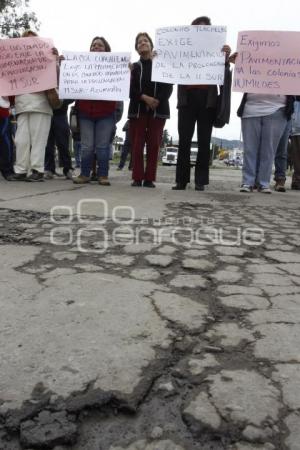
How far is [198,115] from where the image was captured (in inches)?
199

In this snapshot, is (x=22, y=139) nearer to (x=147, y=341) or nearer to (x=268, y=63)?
(x=268, y=63)

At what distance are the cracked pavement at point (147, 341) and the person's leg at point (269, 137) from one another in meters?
2.77

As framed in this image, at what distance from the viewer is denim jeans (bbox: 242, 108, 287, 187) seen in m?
5.14

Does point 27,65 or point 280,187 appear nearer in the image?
→ point 27,65

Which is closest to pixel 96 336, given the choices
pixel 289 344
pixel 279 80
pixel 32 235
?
pixel 289 344

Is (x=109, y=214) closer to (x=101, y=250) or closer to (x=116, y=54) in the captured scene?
(x=101, y=250)

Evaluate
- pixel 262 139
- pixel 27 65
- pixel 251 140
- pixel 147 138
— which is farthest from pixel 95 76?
pixel 262 139

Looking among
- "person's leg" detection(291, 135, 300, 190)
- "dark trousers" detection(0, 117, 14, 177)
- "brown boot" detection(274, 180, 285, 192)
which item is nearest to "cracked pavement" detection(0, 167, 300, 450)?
"dark trousers" detection(0, 117, 14, 177)

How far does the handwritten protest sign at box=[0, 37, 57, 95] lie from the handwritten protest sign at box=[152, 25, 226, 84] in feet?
4.07

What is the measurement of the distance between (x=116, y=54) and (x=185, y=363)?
4726 millimetres

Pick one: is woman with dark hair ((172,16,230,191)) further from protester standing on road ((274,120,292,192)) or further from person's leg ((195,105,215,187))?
protester standing on road ((274,120,292,192))

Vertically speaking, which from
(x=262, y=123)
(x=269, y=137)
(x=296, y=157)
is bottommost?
(x=296, y=157)

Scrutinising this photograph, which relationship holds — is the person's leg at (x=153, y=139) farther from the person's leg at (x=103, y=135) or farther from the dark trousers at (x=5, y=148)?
the dark trousers at (x=5, y=148)

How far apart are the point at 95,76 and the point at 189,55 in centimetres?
107
